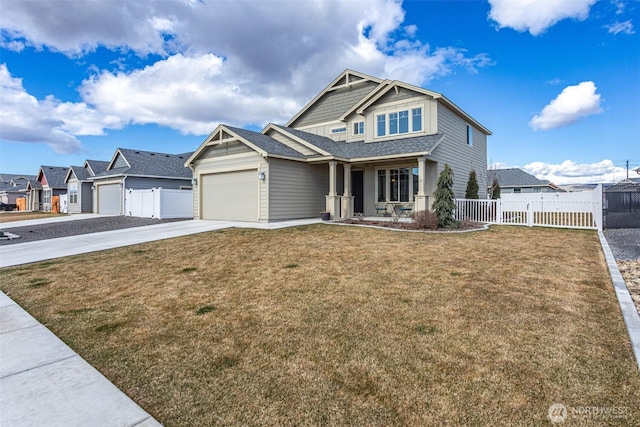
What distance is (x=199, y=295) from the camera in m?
5.13

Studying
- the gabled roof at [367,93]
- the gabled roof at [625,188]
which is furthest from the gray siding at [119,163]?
the gabled roof at [625,188]

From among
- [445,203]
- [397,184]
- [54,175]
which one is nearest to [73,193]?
[54,175]

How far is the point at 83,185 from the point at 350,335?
32914 millimetres

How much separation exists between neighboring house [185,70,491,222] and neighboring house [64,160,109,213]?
17116 millimetres

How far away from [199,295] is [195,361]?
2133 mm

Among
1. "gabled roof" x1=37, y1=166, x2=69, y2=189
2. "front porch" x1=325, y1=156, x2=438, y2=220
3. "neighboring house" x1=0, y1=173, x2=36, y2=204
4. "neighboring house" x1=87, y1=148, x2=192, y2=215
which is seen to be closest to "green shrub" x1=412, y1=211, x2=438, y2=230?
"front porch" x1=325, y1=156, x2=438, y2=220

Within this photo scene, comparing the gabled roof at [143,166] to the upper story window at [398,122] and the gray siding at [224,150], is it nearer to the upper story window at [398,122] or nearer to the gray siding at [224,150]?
the gray siding at [224,150]

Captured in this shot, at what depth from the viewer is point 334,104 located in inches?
804

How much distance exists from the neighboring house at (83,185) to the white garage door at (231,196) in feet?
Answer: 57.7

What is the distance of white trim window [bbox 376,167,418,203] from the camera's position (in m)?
15.6

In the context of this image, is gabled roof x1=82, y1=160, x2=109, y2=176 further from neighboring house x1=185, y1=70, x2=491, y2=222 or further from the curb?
the curb

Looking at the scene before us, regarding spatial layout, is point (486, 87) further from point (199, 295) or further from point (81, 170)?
point (81, 170)

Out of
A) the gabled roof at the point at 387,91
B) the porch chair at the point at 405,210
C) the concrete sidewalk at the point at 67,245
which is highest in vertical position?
the gabled roof at the point at 387,91

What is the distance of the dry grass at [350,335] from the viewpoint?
95.7 inches
